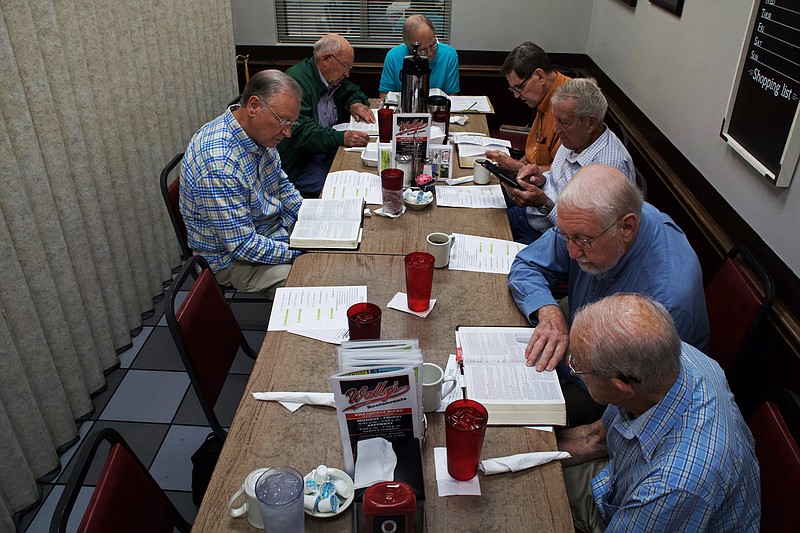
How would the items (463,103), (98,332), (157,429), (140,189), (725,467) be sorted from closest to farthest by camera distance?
(725,467)
(157,429)
(98,332)
(140,189)
(463,103)

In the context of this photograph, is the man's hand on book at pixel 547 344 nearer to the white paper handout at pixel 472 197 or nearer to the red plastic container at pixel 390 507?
the red plastic container at pixel 390 507

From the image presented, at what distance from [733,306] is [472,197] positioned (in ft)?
3.79

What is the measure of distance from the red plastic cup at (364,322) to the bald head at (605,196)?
0.66 metres

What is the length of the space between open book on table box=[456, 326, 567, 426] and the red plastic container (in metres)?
0.44

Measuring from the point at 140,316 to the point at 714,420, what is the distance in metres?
2.84

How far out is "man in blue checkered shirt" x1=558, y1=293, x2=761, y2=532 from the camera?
1183mm

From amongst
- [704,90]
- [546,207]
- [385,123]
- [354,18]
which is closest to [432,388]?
[546,207]

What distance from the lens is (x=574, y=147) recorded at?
2623 mm

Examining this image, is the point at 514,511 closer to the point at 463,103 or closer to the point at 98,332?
the point at 98,332

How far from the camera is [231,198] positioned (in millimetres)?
2383

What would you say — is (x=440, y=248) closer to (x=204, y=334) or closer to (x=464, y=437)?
(x=204, y=334)

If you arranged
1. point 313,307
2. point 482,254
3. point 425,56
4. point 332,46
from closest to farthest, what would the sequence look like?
1. point 313,307
2. point 482,254
3. point 332,46
4. point 425,56

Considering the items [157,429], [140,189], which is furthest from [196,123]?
[157,429]

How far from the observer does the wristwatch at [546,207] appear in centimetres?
266
